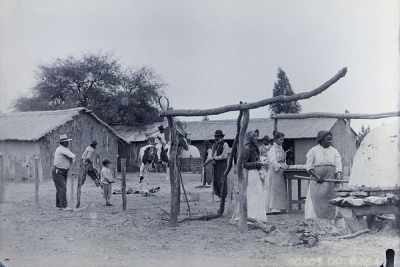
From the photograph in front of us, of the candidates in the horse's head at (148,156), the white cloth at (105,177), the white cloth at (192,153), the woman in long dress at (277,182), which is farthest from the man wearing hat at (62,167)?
the white cloth at (192,153)

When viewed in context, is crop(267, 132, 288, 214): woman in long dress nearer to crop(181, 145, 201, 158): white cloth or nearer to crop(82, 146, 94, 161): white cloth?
crop(82, 146, 94, 161): white cloth

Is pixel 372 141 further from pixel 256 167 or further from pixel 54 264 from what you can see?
pixel 54 264

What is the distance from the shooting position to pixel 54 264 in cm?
663

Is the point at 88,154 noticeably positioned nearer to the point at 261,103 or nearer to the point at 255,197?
the point at 255,197

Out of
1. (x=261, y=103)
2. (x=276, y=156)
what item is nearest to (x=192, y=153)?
(x=276, y=156)

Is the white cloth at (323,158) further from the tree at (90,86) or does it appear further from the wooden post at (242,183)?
the tree at (90,86)

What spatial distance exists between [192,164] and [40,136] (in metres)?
13.3

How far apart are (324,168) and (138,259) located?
4.02 m

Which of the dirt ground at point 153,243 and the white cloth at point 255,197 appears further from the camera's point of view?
the white cloth at point 255,197

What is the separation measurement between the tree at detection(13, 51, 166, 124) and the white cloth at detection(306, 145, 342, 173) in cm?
2213

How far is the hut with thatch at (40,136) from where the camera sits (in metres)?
20.0

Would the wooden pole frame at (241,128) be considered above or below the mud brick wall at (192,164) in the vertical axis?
above

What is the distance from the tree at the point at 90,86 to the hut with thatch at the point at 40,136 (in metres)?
8.02

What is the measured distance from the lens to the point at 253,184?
9.28 meters
